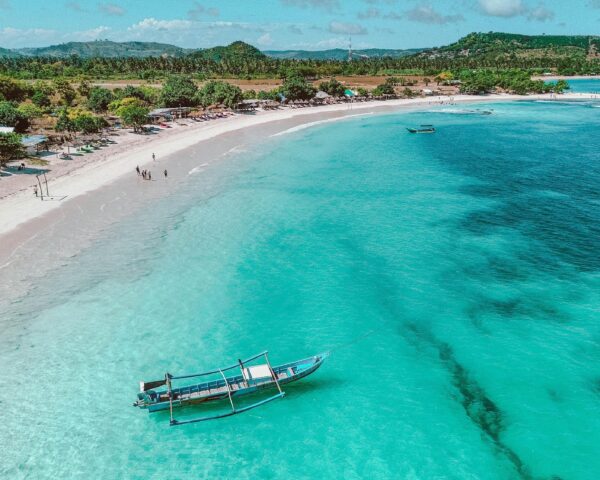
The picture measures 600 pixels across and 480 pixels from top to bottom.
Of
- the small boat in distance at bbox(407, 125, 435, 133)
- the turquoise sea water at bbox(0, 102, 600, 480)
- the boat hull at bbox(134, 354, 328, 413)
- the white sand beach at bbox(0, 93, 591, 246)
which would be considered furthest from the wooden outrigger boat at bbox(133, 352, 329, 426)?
the small boat in distance at bbox(407, 125, 435, 133)

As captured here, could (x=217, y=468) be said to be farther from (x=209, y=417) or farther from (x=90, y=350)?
(x=90, y=350)

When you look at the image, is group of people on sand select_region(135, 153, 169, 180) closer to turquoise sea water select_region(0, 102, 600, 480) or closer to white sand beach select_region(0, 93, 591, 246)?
white sand beach select_region(0, 93, 591, 246)

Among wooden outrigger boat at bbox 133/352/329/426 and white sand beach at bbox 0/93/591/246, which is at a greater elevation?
white sand beach at bbox 0/93/591/246

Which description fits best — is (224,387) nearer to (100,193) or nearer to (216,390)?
(216,390)

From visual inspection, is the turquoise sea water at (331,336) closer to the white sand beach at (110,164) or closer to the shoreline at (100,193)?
the shoreline at (100,193)

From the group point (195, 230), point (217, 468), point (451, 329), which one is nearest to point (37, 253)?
point (195, 230)

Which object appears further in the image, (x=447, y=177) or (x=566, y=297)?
(x=447, y=177)
